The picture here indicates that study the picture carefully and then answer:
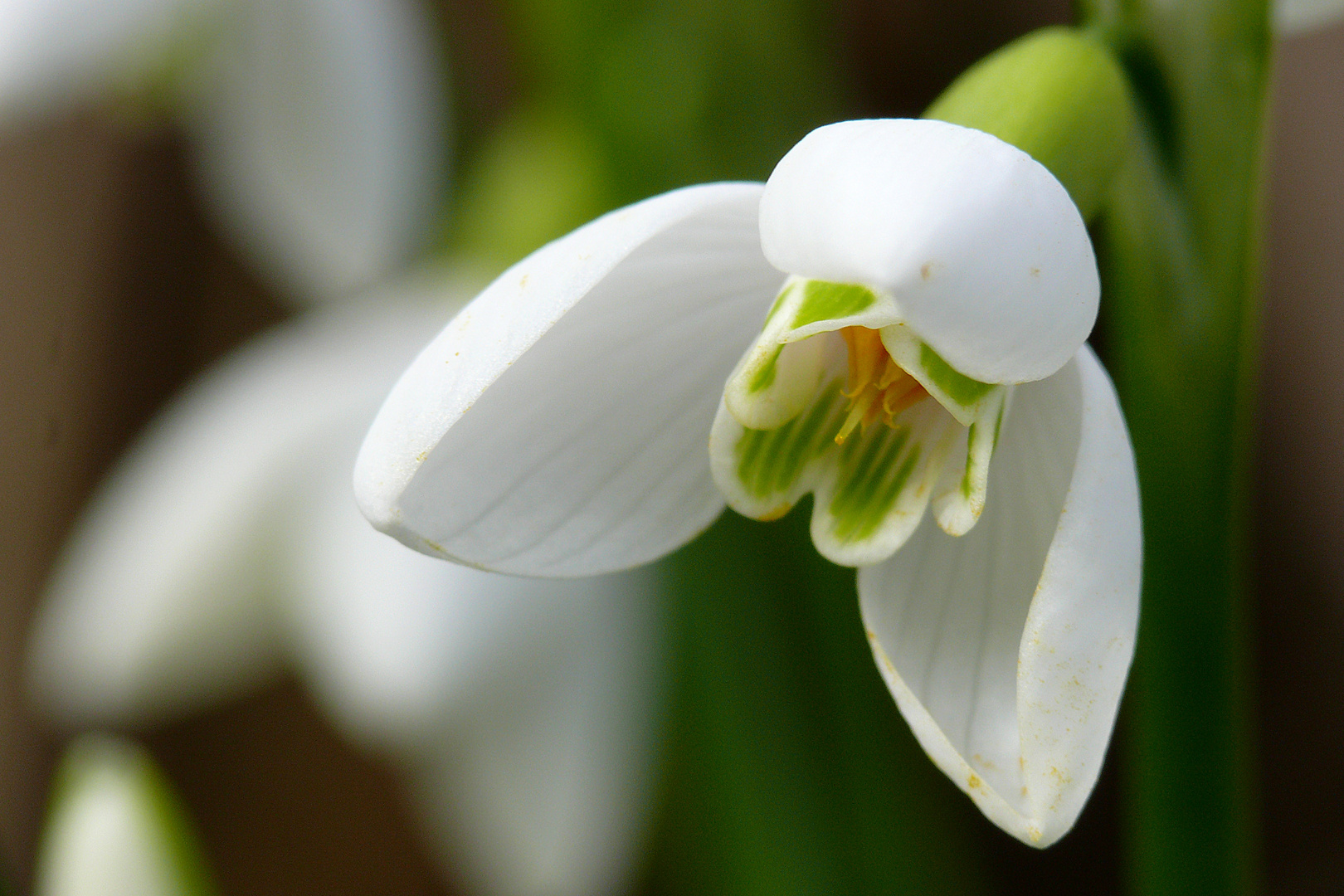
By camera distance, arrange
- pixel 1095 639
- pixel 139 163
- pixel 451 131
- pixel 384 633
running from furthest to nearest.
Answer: pixel 139 163 → pixel 451 131 → pixel 384 633 → pixel 1095 639

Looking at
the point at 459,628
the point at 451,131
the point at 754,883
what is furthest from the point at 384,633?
the point at 451,131

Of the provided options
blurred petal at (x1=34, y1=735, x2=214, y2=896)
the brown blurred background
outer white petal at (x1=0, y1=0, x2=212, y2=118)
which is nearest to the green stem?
blurred petal at (x1=34, y1=735, x2=214, y2=896)

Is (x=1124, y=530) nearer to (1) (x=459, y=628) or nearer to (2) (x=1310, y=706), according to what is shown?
(1) (x=459, y=628)

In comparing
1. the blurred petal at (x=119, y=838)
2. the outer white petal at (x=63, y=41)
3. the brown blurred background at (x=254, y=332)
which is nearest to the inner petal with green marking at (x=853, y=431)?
the blurred petal at (x=119, y=838)

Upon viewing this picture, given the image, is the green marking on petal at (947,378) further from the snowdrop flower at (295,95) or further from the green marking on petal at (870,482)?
the snowdrop flower at (295,95)

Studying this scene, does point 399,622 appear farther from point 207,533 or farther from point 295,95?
point 295,95

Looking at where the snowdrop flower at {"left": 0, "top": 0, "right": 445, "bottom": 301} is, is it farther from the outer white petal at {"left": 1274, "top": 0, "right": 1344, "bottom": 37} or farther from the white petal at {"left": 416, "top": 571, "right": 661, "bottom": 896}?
the outer white petal at {"left": 1274, "top": 0, "right": 1344, "bottom": 37}
